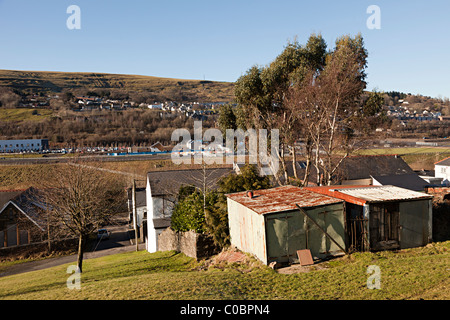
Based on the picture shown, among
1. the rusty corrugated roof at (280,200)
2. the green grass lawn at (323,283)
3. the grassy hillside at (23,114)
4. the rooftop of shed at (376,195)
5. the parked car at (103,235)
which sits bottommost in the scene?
the parked car at (103,235)

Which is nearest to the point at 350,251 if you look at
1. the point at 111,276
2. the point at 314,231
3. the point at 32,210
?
the point at 314,231

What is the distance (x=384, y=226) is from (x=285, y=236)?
3.69 metres

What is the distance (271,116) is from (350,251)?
12.0m

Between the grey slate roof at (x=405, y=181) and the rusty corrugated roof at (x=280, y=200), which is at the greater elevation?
the rusty corrugated roof at (x=280, y=200)

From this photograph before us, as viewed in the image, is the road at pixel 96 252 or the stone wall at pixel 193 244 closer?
the stone wall at pixel 193 244

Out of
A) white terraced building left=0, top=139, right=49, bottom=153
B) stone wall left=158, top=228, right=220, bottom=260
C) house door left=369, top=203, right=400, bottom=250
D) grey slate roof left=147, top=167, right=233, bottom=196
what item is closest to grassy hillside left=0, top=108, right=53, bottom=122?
white terraced building left=0, top=139, right=49, bottom=153

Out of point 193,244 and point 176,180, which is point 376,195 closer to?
point 193,244

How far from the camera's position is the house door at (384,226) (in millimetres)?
11828

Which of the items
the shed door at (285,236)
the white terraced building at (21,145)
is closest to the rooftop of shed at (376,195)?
the shed door at (285,236)

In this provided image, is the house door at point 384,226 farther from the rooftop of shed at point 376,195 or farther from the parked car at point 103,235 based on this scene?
the parked car at point 103,235

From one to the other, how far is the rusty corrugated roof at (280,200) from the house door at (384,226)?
1.40 meters

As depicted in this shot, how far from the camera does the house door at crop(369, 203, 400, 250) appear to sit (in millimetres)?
11828
